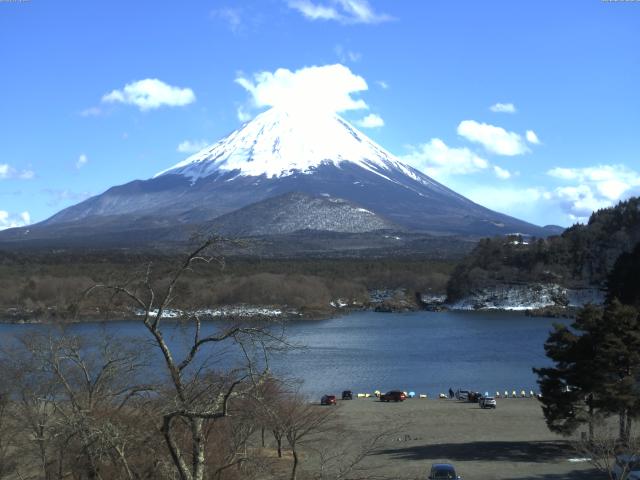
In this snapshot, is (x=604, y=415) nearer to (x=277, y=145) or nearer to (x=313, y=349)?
(x=313, y=349)

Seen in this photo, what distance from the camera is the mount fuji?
119562 millimetres

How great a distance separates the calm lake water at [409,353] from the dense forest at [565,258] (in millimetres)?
10423

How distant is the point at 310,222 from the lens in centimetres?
12275

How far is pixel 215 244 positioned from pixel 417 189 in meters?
156

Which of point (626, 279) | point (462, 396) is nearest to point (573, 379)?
point (462, 396)

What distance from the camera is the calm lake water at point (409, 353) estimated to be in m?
23.4

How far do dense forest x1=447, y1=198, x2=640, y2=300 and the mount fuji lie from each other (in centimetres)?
4658

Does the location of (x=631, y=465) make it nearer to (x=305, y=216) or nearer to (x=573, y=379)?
(x=573, y=379)

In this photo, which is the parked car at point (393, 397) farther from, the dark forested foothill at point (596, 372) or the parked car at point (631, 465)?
the parked car at point (631, 465)

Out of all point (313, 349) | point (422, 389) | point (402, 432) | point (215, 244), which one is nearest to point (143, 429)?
point (215, 244)

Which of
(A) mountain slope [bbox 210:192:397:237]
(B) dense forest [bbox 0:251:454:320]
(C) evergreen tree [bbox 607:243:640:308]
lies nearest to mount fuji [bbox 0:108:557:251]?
(A) mountain slope [bbox 210:192:397:237]

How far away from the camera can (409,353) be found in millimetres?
30297

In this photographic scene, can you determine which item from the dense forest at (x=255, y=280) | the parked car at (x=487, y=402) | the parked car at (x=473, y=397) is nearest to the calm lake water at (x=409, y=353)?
the parked car at (x=473, y=397)

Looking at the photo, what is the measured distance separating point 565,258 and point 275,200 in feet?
246
